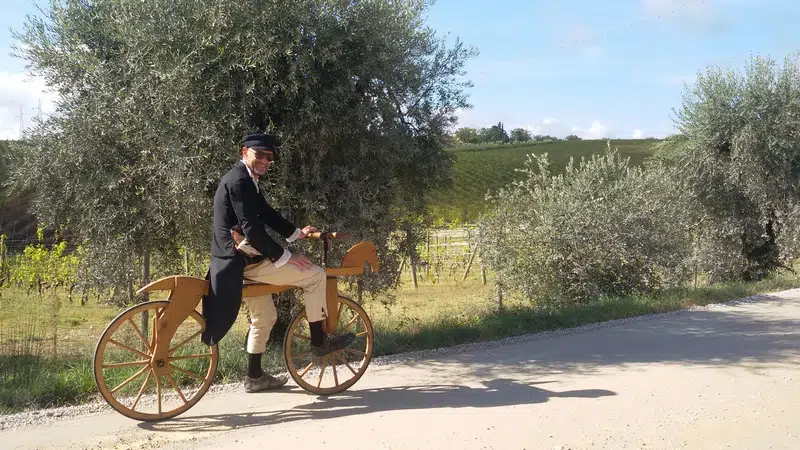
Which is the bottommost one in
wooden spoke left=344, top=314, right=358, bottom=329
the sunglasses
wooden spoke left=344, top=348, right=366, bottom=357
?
wooden spoke left=344, top=348, right=366, bottom=357

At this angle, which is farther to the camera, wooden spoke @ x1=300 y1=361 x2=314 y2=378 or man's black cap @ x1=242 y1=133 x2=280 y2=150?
wooden spoke @ x1=300 y1=361 x2=314 y2=378

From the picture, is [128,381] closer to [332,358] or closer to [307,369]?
[307,369]

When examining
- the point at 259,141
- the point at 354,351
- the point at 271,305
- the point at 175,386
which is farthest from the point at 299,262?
the point at 175,386

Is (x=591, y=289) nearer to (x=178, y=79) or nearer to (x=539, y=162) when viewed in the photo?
(x=539, y=162)

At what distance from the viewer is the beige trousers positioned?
18.2ft

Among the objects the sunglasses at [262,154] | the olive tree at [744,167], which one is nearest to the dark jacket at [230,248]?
the sunglasses at [262,154]

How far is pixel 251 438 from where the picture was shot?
15.1 feet

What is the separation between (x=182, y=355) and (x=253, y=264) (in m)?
1.00

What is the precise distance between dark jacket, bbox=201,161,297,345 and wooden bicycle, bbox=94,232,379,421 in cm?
16

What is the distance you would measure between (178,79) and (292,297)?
2790 mm

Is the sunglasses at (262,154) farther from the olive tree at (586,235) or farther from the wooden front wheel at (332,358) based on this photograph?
the olive tree at (586,235)

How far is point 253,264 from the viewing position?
5473 mm

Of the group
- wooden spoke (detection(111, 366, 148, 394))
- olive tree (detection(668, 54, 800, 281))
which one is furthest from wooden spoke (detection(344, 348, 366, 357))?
olive tree (detection(668, 54, 800, 281))

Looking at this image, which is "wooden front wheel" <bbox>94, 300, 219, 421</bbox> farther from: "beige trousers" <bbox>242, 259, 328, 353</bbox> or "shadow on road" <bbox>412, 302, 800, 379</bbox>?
"shadow on road" <bbox>412, 302, 800, 379</bbox>
